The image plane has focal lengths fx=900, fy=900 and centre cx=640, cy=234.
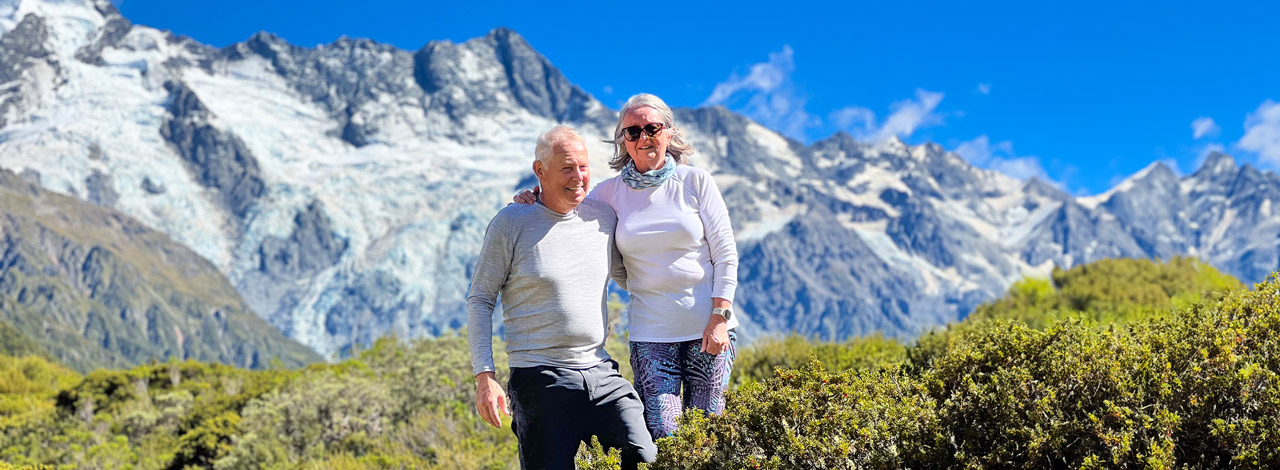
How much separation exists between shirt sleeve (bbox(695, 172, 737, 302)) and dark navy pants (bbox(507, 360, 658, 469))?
2.45 ft

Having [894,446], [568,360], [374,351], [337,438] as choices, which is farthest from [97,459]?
[894,446]

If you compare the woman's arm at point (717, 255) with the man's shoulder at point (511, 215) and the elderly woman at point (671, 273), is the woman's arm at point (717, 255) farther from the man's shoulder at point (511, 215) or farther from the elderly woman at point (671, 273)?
the man's shoulder at point (511, 215)

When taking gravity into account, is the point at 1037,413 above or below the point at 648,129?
below

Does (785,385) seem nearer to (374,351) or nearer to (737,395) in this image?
(737,395)

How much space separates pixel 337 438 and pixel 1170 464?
12.8 metres

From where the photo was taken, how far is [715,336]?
441 centimetres

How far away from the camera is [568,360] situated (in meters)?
4.29

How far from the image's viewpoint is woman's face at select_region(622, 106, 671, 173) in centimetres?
464

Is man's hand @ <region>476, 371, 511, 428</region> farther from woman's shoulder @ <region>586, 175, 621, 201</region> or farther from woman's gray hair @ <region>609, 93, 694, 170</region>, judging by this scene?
woman's gray hair @ <region>609, 93, 694, 170</region>

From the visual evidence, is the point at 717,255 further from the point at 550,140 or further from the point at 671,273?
the point at 550,140

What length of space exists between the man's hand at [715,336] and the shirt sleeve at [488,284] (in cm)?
103

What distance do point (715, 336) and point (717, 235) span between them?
534 mm

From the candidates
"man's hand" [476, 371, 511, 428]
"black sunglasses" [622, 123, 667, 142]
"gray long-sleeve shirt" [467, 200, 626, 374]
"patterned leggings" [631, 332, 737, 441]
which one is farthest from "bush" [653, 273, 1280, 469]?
"black sunglasses" [622, 123, 667, 142]

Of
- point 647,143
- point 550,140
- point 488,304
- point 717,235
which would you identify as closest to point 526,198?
point 550,140
